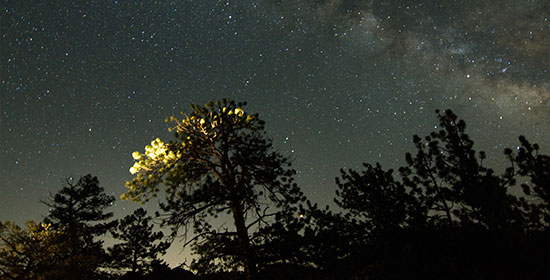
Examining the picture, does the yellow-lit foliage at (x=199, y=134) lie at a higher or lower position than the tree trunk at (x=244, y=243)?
higher

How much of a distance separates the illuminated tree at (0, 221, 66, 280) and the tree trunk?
936 cm

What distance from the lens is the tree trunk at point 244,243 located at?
24.6ft

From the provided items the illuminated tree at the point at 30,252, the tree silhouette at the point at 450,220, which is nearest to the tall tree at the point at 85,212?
the illuminated tree at the point at 30,252

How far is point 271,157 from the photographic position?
30.4 feet

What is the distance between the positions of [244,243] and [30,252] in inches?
461

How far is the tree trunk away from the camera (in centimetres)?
751

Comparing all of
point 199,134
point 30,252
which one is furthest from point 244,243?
point 30,252

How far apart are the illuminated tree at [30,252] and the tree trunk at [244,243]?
936 cm

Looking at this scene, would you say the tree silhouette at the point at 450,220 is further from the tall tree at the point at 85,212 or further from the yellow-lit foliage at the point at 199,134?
the tall tree at the point at 85,212

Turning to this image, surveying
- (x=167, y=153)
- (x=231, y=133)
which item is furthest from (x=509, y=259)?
(x=167, y=153)

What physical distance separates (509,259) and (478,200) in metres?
5.01

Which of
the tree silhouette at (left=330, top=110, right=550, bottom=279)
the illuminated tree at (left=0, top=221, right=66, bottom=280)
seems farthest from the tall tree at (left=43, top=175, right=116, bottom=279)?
the tree silhouette at (left=330, top=110, right=550, bottom=279)

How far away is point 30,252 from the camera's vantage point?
12453 millimetres

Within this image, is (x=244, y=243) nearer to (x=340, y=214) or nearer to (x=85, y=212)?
(x=340, y=214)
